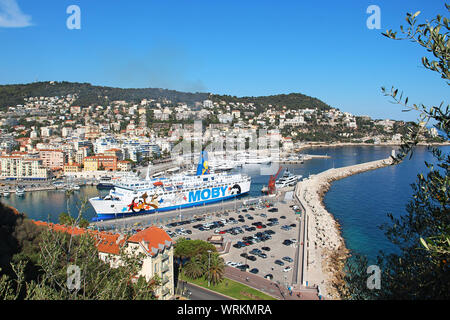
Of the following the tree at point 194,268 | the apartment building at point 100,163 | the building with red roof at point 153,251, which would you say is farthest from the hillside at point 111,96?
the tree at point 194,268

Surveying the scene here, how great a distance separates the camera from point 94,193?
73.2ft

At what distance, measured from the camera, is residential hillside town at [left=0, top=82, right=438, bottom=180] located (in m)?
29.9

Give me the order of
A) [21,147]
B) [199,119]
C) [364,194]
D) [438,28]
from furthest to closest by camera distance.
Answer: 1. [199,119]
2. [21,147]
3. [364,194]
4. [438,28]

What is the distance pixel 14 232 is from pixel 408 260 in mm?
7408

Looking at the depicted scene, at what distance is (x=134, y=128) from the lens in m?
50.5

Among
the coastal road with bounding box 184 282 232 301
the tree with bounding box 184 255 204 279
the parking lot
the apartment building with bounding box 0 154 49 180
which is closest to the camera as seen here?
A: the coastal road with bounding box 184 282 232 301

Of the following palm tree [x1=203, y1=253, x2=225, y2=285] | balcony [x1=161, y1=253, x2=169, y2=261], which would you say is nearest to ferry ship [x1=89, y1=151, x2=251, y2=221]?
palm tree [x1=203, y1=253, x2=225, y2=285]

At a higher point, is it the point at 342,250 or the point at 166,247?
the point at 166,247

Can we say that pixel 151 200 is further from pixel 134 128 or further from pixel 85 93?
pixel 85 93

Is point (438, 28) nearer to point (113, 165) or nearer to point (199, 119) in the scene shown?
point (113, 165)

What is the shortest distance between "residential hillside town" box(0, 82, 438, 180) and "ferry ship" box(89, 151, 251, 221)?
38.1ft

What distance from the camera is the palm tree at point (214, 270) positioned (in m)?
8.26

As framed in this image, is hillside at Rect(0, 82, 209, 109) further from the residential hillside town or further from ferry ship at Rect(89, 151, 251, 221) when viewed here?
ferry ship at Rect(89, 151, 251, 221)
